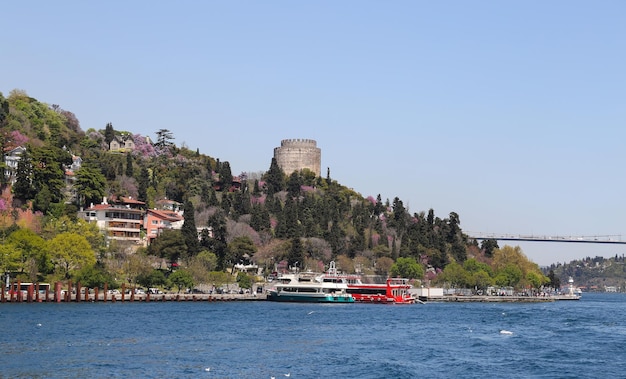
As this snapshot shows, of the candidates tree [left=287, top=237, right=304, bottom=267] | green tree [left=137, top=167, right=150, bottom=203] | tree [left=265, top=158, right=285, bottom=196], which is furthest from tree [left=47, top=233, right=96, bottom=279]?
tree [left=265, top=158, right=285, bottom=196]

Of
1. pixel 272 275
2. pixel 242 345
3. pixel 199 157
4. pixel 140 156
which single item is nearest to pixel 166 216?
pixel 272 275

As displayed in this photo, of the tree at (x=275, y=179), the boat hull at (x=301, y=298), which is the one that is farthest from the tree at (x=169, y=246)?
the tree at (x=275, y=179)

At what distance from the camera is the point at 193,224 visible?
127m

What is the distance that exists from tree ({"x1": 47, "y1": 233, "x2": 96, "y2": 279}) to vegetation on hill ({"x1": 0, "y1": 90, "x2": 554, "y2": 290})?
0.16 m

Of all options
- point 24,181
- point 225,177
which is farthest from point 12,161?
point 225,177

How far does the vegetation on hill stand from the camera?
375ft

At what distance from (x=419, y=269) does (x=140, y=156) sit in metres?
64.7

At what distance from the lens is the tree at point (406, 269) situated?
509 ft

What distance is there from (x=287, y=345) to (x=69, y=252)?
5263 centimetres

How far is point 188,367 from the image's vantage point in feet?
161

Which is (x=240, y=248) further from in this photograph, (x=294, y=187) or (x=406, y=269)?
(x=294, y=187)

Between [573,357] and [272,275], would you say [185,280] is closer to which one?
[272,275]

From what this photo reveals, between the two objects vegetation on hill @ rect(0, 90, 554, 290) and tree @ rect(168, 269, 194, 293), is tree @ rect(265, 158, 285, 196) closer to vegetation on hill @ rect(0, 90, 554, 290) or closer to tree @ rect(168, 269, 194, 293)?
vegetation on hill @ rect(0, 90, 554, 290)

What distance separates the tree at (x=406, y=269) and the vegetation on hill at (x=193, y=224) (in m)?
0.24
